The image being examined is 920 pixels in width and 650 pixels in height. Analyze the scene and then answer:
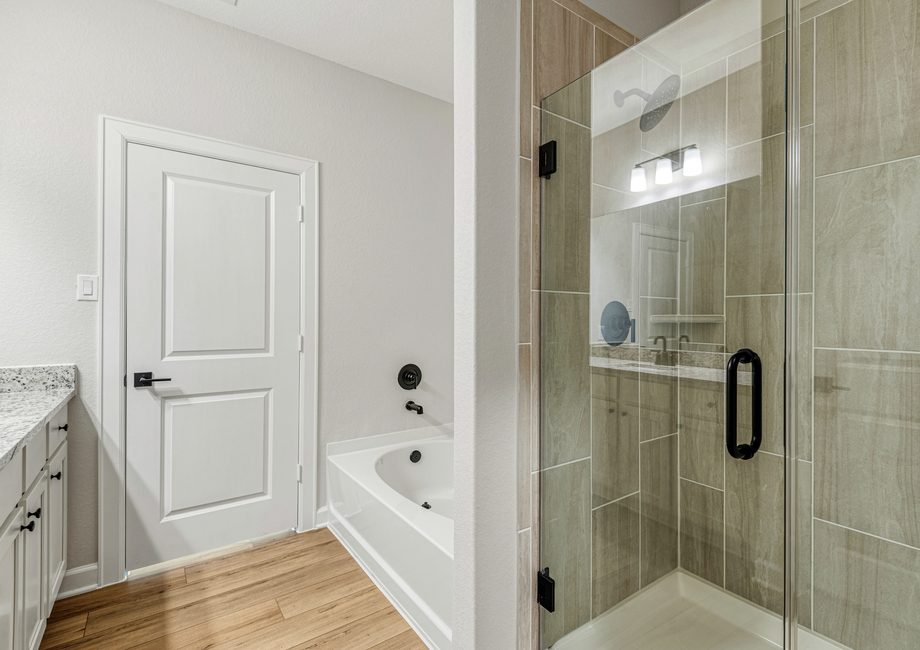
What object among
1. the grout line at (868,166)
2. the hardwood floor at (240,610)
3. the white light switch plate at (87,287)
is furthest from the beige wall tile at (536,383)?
the white light switch plate at (87,287)

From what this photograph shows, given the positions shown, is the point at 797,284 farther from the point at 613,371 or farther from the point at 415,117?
the point at 415,117

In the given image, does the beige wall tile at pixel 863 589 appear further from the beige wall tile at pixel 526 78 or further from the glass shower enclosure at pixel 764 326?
the beige wall tile at pixel 526 78

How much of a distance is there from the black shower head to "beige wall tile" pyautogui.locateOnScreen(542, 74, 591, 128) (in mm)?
129

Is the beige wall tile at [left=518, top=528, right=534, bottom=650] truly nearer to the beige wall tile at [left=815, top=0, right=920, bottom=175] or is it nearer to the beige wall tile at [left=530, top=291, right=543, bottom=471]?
the beige wall tile at [left=530, top=291, right=543, bottom=471]

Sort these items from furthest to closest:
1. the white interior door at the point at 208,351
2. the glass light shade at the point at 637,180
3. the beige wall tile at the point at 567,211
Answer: the white interior door at the point at 208,351, the beige wall tile at the point at 567,211, the glass light shade at the point at 637,180

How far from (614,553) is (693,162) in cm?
106

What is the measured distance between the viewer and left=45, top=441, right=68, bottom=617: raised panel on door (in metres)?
1.58

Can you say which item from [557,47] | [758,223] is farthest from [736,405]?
[557,47]

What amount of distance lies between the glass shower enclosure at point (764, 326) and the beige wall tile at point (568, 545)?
8 centimetres

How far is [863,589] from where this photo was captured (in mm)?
1079

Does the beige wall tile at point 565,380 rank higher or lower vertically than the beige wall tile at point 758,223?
lower

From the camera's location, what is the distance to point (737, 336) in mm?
1010

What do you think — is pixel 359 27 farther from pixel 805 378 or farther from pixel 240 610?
pixel 240 610

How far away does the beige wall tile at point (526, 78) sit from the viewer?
128 centimetres
